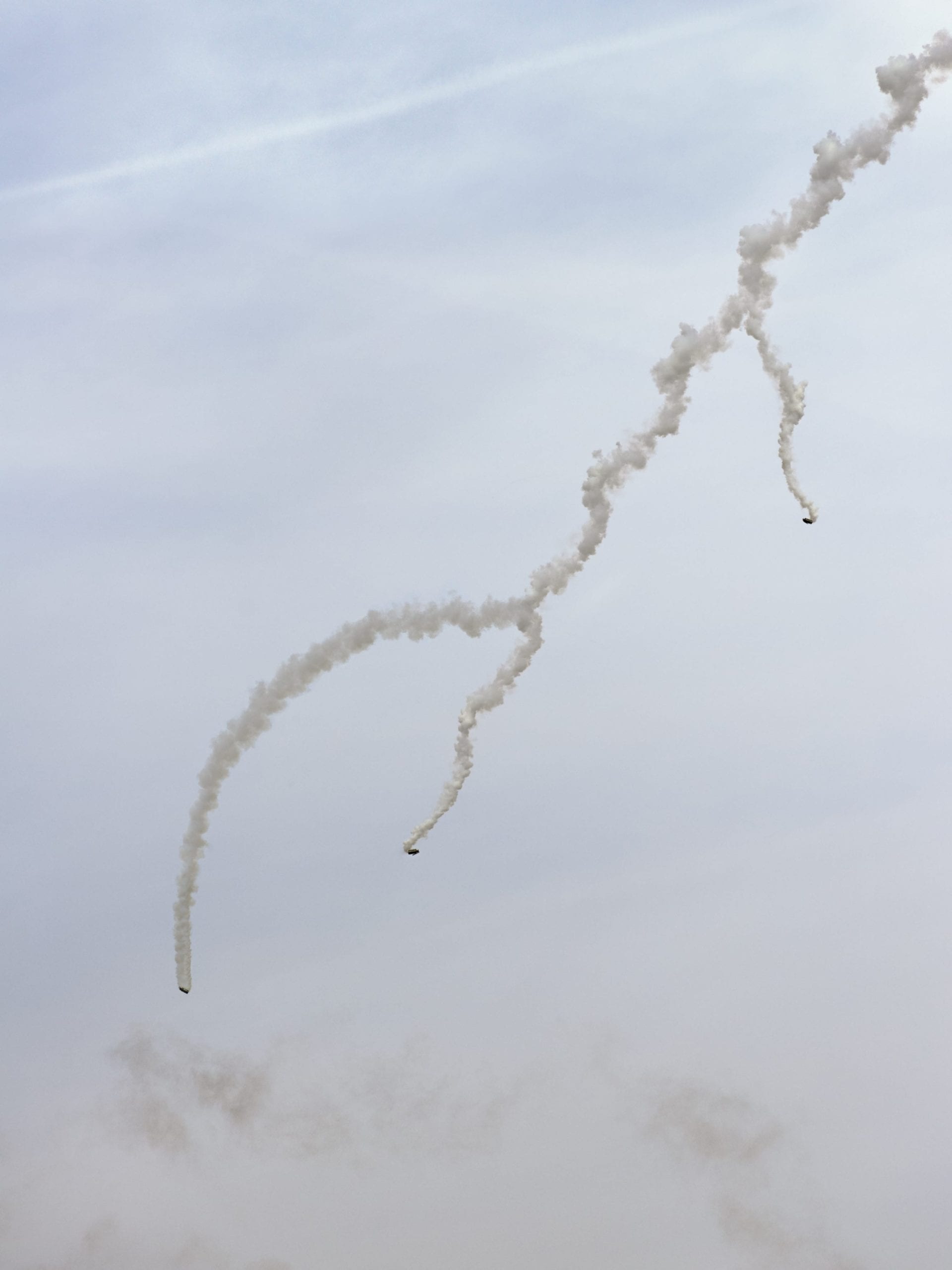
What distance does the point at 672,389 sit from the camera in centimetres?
10169

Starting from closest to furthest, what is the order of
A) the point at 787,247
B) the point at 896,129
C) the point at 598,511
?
1. the point at 896,129
2. the point at 787,247
3. the point at 598,511

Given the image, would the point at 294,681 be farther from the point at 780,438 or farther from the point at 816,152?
the point at 816,152

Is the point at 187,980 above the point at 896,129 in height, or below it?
below

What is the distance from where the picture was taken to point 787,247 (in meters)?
96.3

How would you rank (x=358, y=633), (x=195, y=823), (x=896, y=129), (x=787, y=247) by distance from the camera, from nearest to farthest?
(x=896, y=129), (x=787, y=247), (x=358, y=633), (x=195, y=823)

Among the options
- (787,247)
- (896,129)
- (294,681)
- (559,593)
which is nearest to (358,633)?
(294,681)

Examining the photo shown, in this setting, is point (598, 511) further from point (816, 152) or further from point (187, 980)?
point (187, 980)

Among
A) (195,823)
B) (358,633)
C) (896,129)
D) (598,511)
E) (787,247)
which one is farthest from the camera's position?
(195,823)

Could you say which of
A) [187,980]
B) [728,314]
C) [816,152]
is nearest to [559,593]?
[728,314]

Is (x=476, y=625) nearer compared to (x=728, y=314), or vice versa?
(x=728, y=314)

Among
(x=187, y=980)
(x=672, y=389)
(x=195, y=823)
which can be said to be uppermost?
(x=672, y=389)

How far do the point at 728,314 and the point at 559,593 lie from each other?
19053mm

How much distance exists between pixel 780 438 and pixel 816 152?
16.2m

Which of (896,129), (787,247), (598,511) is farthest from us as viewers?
(598,511)
